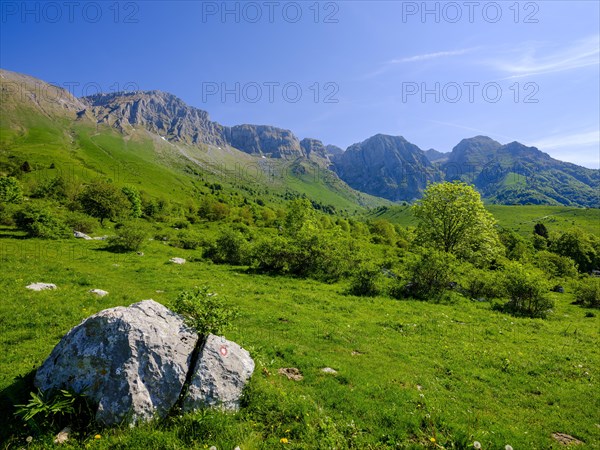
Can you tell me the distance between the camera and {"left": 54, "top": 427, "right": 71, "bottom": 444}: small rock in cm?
831

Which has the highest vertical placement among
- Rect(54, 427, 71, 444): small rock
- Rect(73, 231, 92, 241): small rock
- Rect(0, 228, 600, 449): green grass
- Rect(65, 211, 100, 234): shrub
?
Rect(65, 211, 100, 234): shrub

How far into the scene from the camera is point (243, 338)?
16000 millimetres

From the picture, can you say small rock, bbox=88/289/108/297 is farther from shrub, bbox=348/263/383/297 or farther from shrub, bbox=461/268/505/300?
shrub, bbox=461/268/505/300

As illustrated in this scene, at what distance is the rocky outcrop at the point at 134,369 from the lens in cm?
899

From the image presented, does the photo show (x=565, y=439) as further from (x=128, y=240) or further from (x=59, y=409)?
(x=128, y=240)

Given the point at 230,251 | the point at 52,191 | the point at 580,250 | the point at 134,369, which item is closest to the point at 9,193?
the point at 52,191

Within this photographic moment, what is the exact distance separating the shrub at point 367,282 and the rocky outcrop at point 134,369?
2270cm

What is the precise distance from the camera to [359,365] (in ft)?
48.8

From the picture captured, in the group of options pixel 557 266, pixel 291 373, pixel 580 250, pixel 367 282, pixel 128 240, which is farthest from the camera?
pixel 580 250

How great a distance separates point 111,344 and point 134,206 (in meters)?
89.3

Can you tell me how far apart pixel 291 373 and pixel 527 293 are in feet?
91.1

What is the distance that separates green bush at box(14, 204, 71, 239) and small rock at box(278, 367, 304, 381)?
4308 cm

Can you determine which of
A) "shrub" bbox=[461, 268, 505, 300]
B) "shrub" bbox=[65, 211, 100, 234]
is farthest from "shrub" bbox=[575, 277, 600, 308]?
"shrub" bbox=[65, 211, 100, 234]

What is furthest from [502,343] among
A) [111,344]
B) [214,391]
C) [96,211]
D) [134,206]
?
[134,206]
